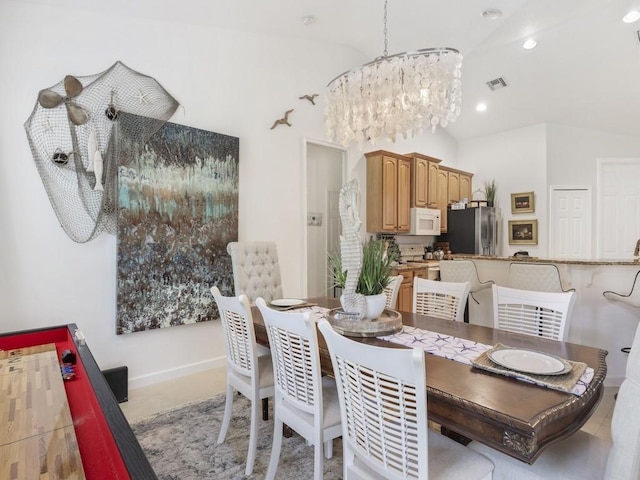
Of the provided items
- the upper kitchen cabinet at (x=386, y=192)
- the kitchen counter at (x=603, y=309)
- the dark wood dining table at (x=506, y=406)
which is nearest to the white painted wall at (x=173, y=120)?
the upper kitchen cabinet at (x=386, y=192)

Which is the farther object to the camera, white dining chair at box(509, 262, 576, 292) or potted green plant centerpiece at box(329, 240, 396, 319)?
white dining chair at box(509, 262, 576, 292)

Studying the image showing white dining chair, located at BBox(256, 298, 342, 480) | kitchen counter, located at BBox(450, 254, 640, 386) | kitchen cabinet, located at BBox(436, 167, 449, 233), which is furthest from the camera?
kitchen cabinet, located at BBox(436, 167, 449, 233)

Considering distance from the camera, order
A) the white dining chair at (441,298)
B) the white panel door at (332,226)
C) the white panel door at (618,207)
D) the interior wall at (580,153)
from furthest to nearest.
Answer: the interior wall at (580,153) < the white panel door at (618,207) < the white panel door at (332,226) < the white dining chair at (441,298)

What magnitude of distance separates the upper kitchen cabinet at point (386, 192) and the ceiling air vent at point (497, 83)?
5.38 feet

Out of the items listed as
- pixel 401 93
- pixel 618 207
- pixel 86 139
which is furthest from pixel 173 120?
pixel 618 207

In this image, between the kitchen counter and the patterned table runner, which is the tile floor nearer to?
the kitchen counter

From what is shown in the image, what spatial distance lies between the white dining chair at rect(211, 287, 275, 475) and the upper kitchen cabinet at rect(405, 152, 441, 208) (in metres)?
3.90

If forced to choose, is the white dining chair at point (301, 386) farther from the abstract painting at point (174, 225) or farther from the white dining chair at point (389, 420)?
the abstract painting at point (174, 225)

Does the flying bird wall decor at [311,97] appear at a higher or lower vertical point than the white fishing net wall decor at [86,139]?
higher

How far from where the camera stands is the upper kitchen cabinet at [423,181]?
17.5 feet

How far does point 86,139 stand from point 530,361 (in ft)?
10.5

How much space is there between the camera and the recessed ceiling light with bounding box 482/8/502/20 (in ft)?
11.9

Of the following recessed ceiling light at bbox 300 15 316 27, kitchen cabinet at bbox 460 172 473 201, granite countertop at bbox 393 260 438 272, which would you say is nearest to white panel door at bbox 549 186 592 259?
kitchen cabinet at bbox 460 172 473 201

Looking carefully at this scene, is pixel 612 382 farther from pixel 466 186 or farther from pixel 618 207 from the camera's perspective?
pixel 466 186
